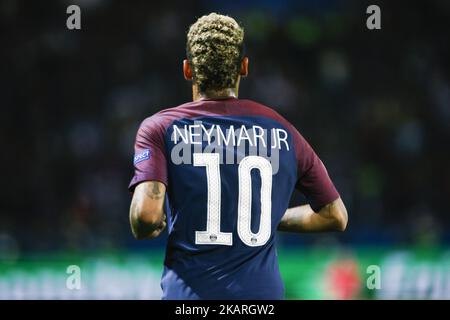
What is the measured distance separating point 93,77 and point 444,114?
4512 mm

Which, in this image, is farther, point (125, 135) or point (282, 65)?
point (282, 65)

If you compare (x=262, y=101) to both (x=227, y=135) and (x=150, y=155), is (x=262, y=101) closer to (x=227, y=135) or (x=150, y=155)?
(x=227, y=135)

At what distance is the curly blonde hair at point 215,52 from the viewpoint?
315 cm

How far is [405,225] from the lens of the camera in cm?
977

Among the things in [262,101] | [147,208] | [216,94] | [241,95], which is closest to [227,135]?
[216,94]

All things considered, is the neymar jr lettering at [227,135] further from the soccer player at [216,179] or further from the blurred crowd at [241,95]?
the blurred crowd at [241,95]

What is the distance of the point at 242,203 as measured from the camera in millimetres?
3061

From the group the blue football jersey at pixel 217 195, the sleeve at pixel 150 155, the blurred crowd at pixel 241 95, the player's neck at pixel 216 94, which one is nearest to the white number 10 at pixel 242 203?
the blue football jersey at pixel 217 195

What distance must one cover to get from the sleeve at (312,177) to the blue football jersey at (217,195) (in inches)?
3.4

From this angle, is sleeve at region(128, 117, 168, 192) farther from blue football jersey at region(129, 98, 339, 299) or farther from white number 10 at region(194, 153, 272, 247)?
white number 10 at region(194, 153, 272, 247)

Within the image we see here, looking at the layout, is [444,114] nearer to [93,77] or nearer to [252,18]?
[252,18]

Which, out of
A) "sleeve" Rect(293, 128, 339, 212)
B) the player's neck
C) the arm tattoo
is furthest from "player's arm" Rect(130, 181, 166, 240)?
"sleeve" Rect(293, 128, 339, 212)

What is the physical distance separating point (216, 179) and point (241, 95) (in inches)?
314

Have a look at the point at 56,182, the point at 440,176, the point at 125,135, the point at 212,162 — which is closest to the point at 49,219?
the point at 56,182
